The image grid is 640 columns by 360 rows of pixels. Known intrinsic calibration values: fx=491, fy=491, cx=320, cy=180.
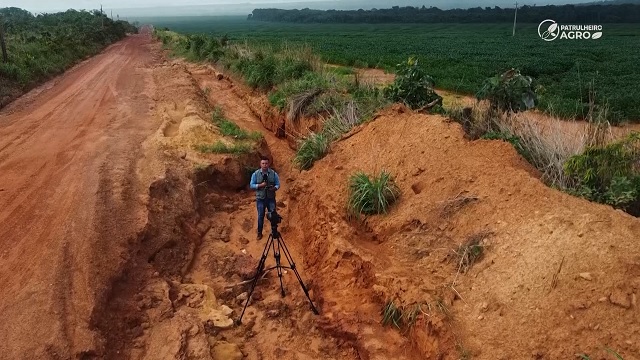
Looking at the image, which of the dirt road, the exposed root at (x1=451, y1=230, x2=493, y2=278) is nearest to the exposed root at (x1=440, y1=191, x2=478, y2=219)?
the exposed root at (x1=451, y1=230, x2=493, y2=278)

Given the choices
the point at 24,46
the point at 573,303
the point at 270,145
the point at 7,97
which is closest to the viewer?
the point at 573,303

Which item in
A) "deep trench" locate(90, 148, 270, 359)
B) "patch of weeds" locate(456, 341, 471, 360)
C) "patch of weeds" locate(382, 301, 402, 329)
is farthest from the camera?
"deep trench" locate(90, 148, 270, 359)

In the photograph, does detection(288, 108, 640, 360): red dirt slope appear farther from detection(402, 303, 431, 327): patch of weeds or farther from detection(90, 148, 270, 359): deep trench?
detection(90, 148, 270, 359): deep trench

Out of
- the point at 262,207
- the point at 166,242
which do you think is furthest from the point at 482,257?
the point at 166,242

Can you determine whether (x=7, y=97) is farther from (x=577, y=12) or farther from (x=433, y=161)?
(x=577, y=12)

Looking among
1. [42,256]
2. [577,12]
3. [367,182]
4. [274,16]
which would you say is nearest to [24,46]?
[42,256]

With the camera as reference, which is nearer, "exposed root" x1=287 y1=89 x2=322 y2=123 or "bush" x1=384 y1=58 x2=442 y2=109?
"bush" x1=384 y1=58 x2=442 y2=109
